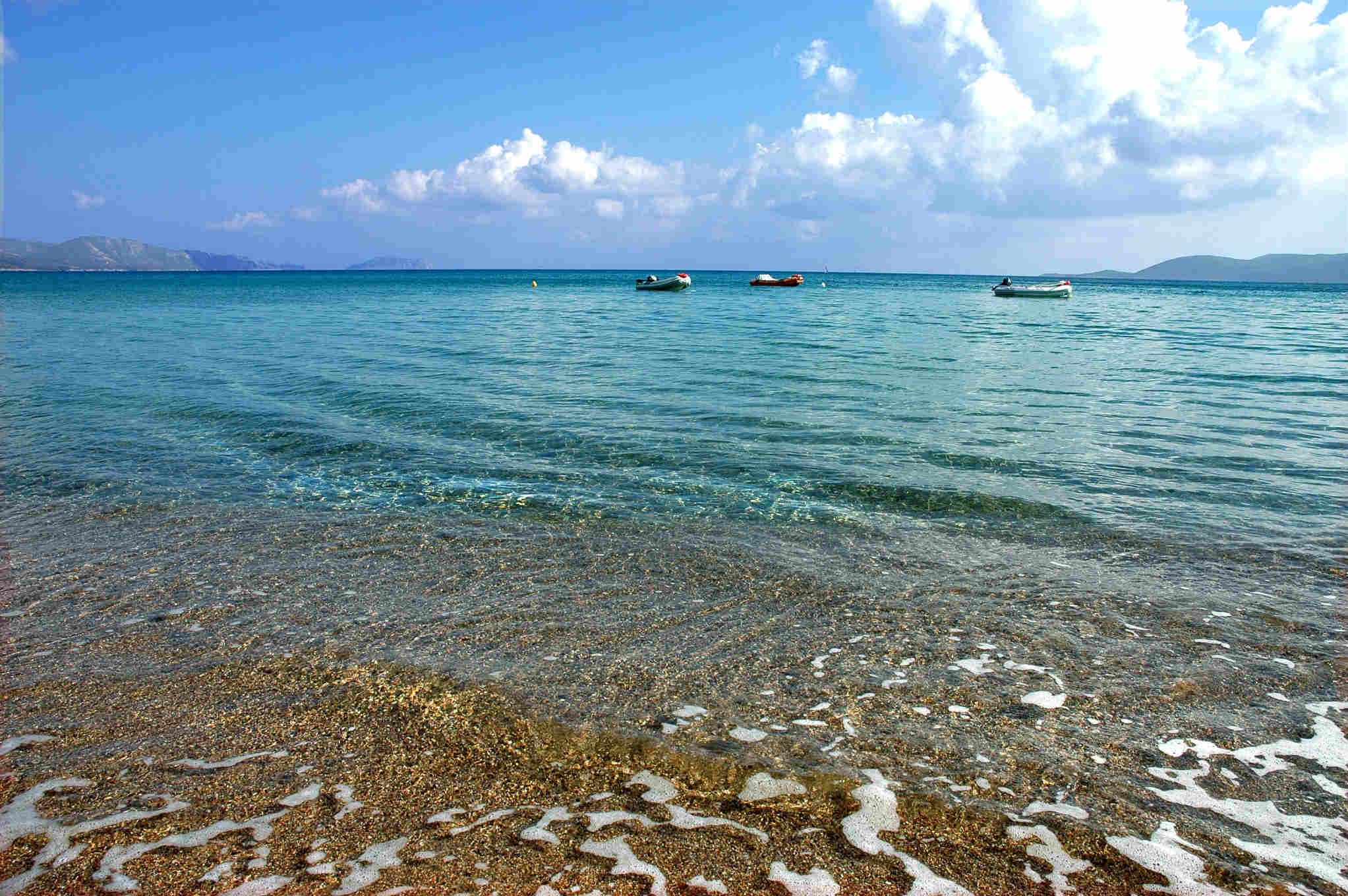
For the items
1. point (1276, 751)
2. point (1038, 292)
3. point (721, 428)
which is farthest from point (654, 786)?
point (1038, 292)

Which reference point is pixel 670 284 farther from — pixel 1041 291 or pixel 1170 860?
pixel 1170 860

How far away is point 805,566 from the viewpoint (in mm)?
8242

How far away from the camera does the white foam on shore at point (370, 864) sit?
3.77 m

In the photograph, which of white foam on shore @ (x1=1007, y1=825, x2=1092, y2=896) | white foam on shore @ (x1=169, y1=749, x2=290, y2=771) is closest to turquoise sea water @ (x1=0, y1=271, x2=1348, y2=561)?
white foam on shore @ (x1=169, y1=749, x2=290, y2=771)

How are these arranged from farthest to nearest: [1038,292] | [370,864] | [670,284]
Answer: [670,284] < [1038,292] < [370,864]

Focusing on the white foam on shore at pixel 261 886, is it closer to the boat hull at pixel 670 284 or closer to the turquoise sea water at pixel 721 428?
the turquoise sea water at pixel 721 428

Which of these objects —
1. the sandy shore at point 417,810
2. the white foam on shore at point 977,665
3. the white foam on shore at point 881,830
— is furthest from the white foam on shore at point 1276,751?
the white foam on shore at point 881,830

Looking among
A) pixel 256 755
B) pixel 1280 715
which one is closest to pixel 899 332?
pixel 1280 715

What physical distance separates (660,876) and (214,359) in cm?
2836

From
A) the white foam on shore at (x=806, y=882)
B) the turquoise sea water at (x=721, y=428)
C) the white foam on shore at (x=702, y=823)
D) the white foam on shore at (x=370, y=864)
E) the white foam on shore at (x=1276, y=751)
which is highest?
the turquoise sea water at (x=721, y=428)

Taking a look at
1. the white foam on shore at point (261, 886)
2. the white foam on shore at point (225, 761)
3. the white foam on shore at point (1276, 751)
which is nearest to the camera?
the white foam on shore at point (261, 886)

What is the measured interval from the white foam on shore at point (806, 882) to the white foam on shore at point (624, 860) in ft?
1.82

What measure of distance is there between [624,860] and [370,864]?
1.28m

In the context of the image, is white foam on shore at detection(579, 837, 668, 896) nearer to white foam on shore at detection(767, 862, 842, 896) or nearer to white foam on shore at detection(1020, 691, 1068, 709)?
white foam on shore at detection(767, 862, 842, 896)
